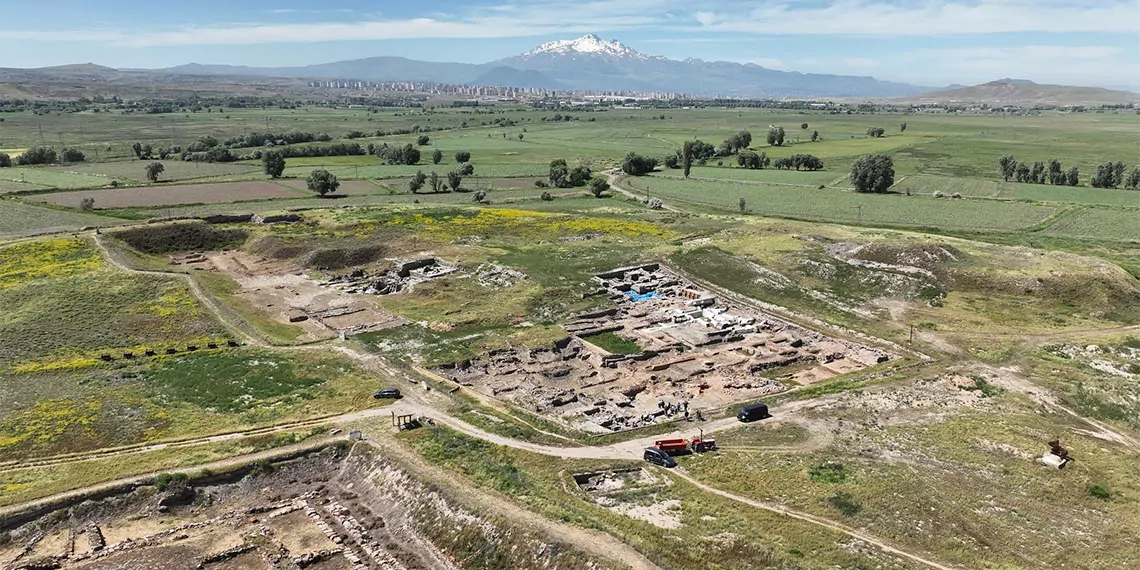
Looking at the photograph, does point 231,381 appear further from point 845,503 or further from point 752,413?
point 845,503

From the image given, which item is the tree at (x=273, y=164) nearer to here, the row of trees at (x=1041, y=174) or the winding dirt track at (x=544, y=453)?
the winding dirt track at (x=544, y=453)

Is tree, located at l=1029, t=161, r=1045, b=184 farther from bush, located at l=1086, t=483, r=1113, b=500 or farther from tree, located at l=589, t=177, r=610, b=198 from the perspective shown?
bush, located at l=1086, t=483, r=1113, b=500

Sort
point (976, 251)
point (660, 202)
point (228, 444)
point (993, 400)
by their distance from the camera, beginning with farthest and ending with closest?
point (660, 202), point (976, 251), point (993, 400), point (228, 444)

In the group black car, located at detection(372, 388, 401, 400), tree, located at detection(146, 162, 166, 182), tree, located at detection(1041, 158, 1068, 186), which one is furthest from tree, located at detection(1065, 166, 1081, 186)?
tree, located at detection(146, 162, 166, 182)

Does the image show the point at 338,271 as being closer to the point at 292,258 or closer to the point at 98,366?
the point at 292,258

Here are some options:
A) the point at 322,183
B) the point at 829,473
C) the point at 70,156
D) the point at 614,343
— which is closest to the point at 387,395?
the point at 614,343

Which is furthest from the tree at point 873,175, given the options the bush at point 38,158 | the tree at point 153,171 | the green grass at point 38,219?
the bush at point 38,158

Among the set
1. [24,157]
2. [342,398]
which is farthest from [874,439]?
[24,157]
